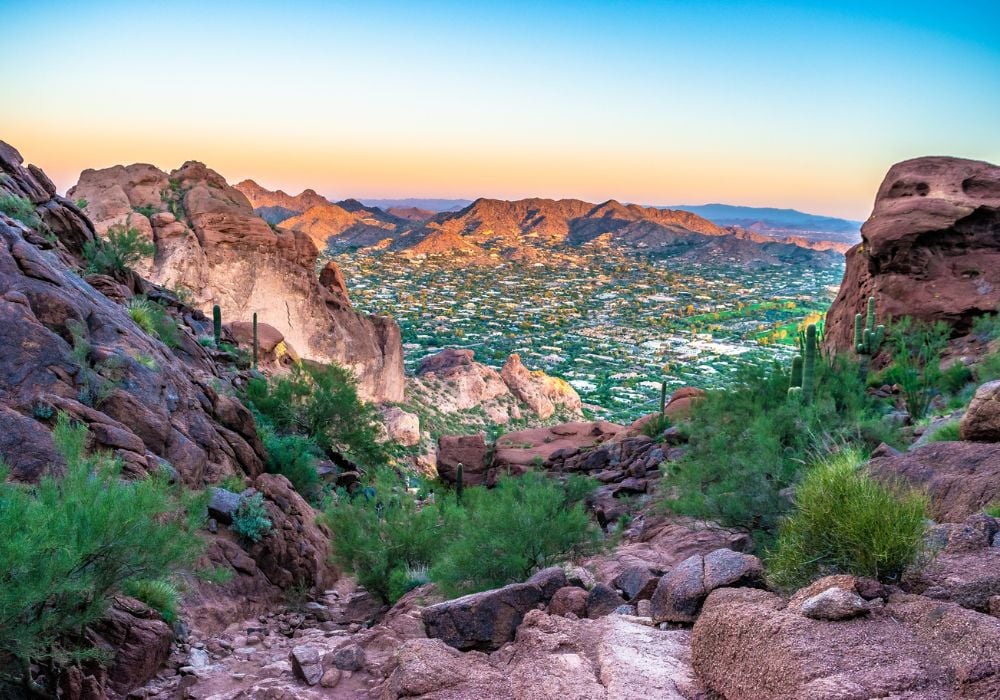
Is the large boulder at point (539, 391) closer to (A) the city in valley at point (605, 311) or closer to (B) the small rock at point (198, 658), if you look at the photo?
(A) the city in valley at point (605, 311)

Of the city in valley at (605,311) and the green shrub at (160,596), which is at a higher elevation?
the green shrub at (160,596)

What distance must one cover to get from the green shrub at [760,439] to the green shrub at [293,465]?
731 centimetres

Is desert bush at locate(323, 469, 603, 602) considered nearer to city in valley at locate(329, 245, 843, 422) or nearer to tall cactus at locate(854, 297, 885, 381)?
tall cactus at locate(854, 297, 885, 381)

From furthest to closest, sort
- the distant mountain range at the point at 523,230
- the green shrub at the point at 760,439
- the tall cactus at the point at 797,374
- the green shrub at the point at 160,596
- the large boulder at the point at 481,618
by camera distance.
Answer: the distant mountain range at the point at 523,230, the tall cactus at the point at 797,374, the green shrub at the point at 760,439, the green shrub at the point at 160,596, the large boulder at the point at 481,618

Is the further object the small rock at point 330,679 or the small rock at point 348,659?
the small rock at point 348,659

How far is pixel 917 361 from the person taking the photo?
732 inches

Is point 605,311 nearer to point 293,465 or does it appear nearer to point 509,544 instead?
point 293,465

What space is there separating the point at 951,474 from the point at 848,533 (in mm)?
3484

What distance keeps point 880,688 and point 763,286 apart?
120 metres

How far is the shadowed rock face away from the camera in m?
20.0

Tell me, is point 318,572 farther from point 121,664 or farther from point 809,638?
point 809,638

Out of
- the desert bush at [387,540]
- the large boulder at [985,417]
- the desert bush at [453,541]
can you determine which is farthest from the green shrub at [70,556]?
the large boulder at [985,417]

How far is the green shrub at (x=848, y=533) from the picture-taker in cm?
509

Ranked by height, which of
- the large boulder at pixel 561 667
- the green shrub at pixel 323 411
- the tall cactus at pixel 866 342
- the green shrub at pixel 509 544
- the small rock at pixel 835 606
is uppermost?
the tall cactus at pixel 866 342
